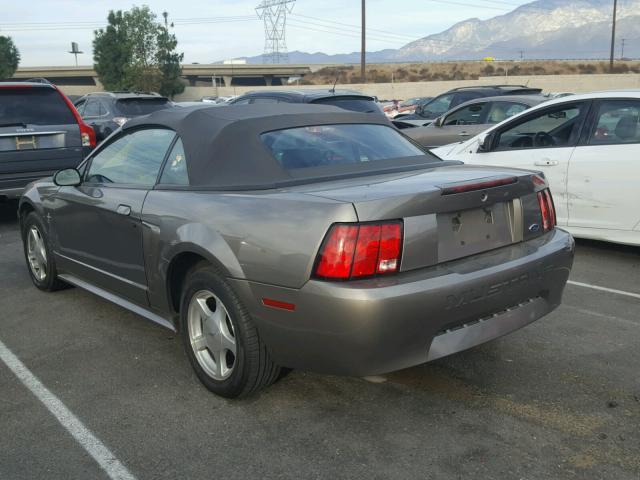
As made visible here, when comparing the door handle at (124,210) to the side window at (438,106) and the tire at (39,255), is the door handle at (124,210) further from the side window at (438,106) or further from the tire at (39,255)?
the side window at (438,106)

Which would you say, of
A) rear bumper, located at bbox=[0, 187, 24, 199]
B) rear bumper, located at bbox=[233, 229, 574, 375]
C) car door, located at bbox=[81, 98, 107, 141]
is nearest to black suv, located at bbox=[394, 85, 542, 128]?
car door, located at bbox=[81, 98, 107, 141]

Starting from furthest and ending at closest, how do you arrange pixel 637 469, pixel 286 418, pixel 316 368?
pixel 286 418 → pixel 316 368 → pixel 637 469

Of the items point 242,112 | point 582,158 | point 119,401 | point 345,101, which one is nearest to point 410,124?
point 345,101

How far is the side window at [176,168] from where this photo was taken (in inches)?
150

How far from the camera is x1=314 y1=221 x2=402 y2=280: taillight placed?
2912 mm

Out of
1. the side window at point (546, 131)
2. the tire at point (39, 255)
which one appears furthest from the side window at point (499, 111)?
the tire at point (39, 255)

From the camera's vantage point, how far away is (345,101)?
11.1m

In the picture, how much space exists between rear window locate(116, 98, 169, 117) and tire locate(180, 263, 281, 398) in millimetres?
10836

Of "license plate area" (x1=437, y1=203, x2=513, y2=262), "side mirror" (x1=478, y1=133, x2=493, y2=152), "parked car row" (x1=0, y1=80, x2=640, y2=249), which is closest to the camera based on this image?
"license plate area" (x1=437, y1=203, x2=513, y2=262)

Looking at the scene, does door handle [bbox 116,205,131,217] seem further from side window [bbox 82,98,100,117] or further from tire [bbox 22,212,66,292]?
side window [bbox 82,98,100,117]

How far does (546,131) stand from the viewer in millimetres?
6852

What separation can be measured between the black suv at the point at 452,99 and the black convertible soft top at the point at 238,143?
30.5 feet

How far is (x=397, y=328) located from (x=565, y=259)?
50.8 inches

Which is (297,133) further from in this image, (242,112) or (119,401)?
(119,401)
